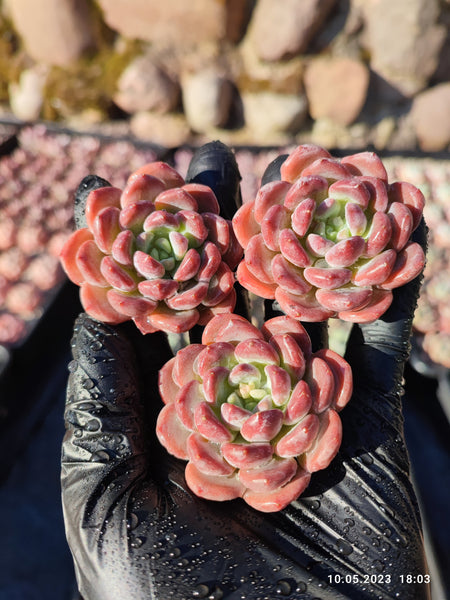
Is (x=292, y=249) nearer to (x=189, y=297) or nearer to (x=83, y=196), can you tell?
(x=189, y=297)

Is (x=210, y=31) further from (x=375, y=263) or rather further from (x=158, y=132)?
(x=375, y=263)

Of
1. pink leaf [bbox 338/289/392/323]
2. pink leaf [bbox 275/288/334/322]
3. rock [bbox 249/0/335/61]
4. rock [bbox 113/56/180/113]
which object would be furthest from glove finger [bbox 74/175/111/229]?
rock [bbox 249/0/335/61]

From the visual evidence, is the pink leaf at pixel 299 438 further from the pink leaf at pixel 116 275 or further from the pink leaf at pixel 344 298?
the pink leaf at pixel 116 275

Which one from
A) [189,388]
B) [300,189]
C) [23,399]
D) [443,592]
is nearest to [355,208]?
[300,189]

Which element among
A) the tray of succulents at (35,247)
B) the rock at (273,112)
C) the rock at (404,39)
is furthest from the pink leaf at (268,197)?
the rock at (404,39)

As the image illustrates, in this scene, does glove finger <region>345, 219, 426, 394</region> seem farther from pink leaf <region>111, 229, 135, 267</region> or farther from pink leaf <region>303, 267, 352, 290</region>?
pink leaf <region>111, 229, 135, 267</region>
